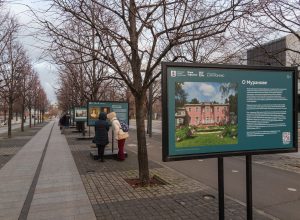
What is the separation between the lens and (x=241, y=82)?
4562 mm

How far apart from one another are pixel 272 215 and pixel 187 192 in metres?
1.92

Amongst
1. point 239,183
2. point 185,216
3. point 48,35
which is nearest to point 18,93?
point 48,35

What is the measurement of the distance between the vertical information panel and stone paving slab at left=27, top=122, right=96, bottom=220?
250 cm

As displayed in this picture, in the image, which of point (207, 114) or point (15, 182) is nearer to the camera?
point (207, 114)

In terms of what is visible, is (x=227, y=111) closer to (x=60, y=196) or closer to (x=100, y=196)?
(x=100, y=196)

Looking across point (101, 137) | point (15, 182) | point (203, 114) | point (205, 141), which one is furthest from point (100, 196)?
point (101, 137)

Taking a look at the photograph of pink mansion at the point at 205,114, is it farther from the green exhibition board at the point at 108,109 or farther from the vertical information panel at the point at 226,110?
the green exhibition board at the point at 108,109

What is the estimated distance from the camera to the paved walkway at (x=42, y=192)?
6.15m

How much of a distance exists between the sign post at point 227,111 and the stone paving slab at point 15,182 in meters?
3.44

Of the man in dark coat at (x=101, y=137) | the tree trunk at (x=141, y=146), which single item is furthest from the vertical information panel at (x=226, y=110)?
Answer: the man in dark coat at (x=101, y=137)

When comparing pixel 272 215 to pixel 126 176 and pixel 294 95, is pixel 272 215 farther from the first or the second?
pixel 126 176

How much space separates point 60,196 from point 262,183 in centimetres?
473

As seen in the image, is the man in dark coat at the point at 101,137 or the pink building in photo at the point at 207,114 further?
the man in dark coat at the point at 101,137

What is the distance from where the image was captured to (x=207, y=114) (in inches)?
175
